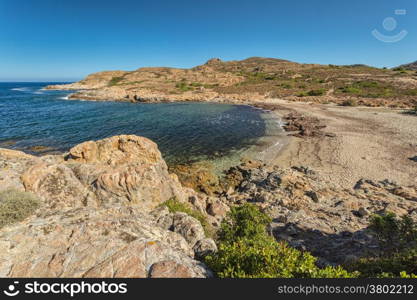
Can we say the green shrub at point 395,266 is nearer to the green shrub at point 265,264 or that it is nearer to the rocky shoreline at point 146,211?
the green shrub at point 265,264

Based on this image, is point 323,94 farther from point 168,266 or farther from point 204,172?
point 168,266

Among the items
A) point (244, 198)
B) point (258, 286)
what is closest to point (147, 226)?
point (258, 286)

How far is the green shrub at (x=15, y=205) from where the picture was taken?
19.4ft

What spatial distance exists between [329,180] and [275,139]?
14281 mm

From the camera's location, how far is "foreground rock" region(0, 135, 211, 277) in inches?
180

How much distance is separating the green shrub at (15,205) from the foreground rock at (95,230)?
24cm

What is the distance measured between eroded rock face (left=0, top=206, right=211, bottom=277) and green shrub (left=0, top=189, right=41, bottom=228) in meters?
0.29

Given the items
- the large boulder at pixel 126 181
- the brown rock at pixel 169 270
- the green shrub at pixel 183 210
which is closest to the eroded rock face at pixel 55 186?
the large boulder at pixel 126 181

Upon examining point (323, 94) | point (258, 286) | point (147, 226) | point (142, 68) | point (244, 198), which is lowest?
point (244, 198)

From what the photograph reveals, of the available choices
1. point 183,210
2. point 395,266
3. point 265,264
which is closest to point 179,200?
point 183,210

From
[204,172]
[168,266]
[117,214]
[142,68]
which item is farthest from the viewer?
[142,68]

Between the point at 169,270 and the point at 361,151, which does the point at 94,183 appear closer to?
the point at 169,270

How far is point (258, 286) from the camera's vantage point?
3.85 m

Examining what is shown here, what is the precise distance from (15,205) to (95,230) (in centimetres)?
306
